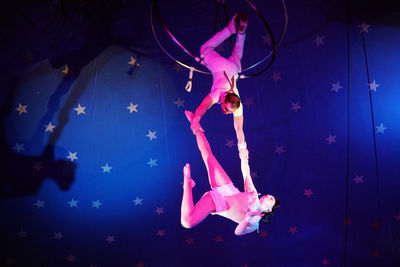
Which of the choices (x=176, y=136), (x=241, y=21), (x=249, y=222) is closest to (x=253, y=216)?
(x=249, y=222)

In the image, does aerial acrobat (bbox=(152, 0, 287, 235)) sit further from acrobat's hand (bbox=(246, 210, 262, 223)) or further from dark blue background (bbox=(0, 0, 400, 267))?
dark blue background (bbox=(0, 0, 400, 267))

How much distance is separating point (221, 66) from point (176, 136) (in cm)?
122

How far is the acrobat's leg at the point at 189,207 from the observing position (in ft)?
9.83

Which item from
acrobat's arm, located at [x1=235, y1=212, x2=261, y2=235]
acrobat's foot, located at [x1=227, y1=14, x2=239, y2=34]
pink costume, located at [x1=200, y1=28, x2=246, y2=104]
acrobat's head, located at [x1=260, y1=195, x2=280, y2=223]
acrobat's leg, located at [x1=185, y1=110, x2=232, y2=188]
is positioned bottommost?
acrobat's arm, located at [x1=235, y1=212, x2=261, y2=235]

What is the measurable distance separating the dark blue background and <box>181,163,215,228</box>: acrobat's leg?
1.21 metres

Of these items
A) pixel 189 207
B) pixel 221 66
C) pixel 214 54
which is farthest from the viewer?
pixel 214 54

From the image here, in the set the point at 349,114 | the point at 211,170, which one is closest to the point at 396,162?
the point at 349,114

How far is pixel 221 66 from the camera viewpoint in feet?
11.1

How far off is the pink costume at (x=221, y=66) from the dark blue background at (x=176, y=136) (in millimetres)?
711

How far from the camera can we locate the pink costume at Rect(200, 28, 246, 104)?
330cm

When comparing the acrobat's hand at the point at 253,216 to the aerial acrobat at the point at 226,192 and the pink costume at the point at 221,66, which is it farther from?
the pink costume at the point at 221,66

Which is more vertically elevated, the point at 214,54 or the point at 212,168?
the point at 214,54

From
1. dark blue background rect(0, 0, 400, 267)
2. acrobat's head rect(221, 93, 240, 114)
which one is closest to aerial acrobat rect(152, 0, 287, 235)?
acrobat's head rect(221, 93, 240, 114)

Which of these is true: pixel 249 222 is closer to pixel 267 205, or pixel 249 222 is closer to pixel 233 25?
pixel 267 205
